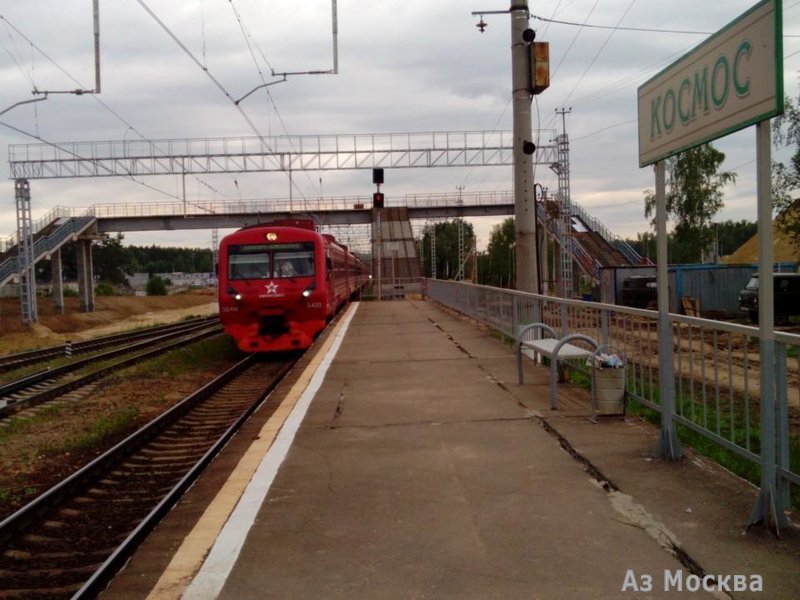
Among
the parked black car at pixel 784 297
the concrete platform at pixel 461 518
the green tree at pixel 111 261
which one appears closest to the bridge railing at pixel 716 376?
the concrete platform at pixel 461 518

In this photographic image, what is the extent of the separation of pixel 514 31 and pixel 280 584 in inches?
391

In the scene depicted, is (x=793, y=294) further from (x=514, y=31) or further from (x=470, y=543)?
(x=470, y=543)

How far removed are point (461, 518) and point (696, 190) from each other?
40645 mm

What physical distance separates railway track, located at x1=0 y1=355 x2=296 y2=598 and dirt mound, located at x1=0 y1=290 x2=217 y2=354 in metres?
24.4

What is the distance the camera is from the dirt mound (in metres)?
35.2

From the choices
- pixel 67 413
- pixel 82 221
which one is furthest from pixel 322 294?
pixel 82 221

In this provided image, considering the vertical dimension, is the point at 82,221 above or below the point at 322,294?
above

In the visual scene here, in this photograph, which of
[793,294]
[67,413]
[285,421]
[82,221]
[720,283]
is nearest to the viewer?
[285,421]

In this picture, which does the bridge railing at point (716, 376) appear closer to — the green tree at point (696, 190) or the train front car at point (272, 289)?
the train front car at point (272, 289)

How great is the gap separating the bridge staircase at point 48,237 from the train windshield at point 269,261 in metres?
29.9

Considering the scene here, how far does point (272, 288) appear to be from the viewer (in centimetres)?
1636

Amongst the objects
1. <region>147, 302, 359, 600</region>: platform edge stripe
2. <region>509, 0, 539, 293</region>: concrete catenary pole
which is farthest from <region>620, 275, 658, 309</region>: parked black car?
<region>147, 302, 359, 600</region>: platform edge stripe

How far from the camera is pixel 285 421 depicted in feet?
25.1

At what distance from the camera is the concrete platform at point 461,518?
372cm
